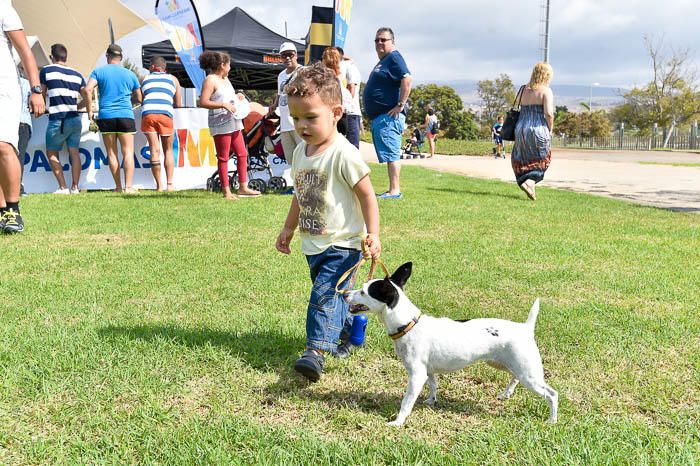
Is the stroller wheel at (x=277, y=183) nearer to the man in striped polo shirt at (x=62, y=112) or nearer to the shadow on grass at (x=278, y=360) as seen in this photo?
the man in striped polo shirt at (x=62, y=112)

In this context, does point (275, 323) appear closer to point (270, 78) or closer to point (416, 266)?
point (416, 266)

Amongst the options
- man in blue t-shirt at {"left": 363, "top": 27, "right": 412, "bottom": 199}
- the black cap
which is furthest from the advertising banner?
man in blue t-shirt at {"left": 363, "top": 27, "right": 412, "bottom": 199}

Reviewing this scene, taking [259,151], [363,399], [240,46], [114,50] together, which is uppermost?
[240,46]

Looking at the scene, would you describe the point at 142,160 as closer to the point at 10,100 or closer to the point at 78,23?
the point at 10,100

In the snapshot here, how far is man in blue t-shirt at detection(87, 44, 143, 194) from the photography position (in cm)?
881

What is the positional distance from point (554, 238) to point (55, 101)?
749 cm

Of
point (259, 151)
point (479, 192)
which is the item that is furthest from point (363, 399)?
point (259, 151)

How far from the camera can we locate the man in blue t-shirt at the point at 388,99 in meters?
7.84

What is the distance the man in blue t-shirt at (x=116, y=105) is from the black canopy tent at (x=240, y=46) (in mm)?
6810

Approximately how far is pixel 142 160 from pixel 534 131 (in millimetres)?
6665

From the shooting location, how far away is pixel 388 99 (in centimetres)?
806

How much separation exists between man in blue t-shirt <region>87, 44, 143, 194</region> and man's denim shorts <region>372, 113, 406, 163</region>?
393 centimetres

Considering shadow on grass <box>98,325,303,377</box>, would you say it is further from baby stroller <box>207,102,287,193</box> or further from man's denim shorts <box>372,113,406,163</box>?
baby stroller <box>207,102,287,193</box>

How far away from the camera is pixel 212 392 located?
2443mm
